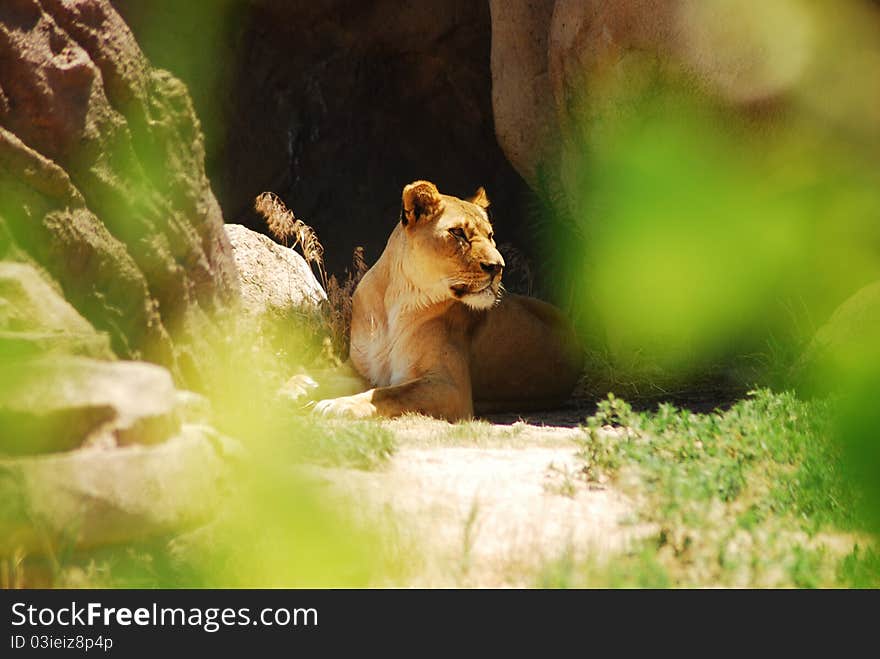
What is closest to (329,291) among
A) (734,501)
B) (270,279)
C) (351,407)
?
(270,279)

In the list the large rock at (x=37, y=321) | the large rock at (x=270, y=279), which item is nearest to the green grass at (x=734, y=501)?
the large rock at (x=37, y=321)

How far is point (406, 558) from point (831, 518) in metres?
1.76

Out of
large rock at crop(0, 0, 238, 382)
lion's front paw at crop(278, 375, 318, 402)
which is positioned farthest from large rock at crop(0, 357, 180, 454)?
lion's front paw at crop(278, 375, 318, 402)

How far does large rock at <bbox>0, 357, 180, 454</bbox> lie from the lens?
9.62ft

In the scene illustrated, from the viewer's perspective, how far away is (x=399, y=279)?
7.69m

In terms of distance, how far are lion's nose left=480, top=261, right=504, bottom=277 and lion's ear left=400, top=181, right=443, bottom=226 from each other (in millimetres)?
631

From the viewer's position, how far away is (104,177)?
381cm

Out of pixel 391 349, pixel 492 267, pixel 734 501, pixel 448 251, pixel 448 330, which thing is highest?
pixel 448 251

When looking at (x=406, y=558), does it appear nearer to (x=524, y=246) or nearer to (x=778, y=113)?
(x=778, y=113)

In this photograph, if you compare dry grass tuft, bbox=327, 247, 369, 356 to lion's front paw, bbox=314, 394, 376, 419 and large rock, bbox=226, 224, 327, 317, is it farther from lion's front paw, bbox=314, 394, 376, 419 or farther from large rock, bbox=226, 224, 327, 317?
lion's front paw, bbox=314, 394, 376, 419

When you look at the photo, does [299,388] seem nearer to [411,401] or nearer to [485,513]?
[411,401]

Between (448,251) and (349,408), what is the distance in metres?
1.44

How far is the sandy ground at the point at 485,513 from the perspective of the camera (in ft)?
10.8
